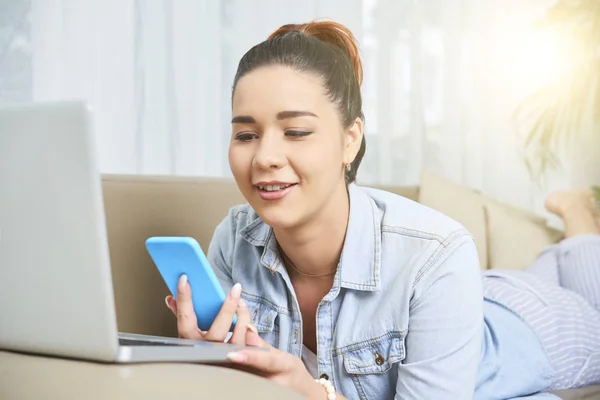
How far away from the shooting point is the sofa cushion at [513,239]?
2.21 m

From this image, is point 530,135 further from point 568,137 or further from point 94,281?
point 94,281

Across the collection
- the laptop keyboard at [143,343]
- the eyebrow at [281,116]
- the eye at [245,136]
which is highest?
the eyebrow at [281,116]

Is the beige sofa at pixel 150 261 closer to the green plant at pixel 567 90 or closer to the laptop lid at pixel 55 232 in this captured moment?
the laptop lid at pixel 55 232

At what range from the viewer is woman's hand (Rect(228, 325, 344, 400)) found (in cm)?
77

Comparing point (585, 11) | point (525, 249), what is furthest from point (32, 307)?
point (585, 11)

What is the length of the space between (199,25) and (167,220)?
975mm

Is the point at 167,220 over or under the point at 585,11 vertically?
under

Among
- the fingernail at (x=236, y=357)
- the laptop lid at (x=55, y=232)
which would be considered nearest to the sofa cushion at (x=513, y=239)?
the fingernail at (x=236, y=357)

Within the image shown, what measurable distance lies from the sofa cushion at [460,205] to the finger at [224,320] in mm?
1393

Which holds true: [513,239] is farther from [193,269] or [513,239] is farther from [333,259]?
[193,269]

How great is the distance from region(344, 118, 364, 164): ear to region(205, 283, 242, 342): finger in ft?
1.38

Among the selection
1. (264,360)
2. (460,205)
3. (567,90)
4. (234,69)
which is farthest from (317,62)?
(567,90)

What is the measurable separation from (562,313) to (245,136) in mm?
956

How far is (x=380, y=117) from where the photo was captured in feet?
8.89
